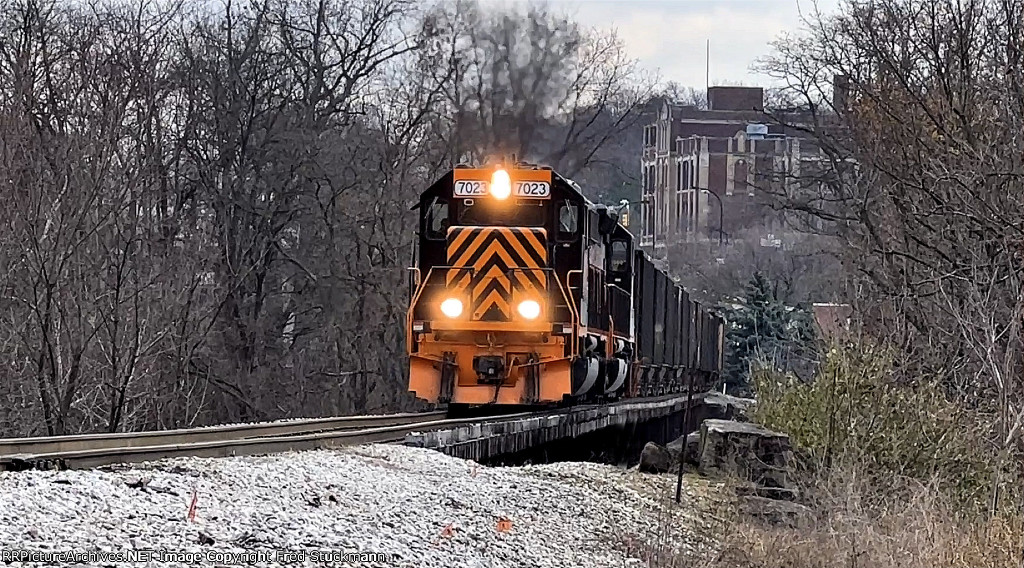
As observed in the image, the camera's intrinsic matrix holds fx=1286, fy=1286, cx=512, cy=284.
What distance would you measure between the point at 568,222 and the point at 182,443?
7.31 m

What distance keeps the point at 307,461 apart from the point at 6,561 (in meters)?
3.93

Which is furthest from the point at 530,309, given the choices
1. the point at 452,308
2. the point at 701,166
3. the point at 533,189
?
the point at 701,166

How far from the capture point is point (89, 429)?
20.6 metres

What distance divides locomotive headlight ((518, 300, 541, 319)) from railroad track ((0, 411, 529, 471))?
225 cm

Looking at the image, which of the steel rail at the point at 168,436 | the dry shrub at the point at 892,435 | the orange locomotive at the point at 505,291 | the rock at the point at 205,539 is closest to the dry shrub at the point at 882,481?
the dry shrub at the point at 892,435

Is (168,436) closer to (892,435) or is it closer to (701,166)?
(892,435)

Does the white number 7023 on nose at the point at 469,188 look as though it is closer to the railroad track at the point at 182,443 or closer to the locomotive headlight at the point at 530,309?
the locomotive headlight at the point at 530,309

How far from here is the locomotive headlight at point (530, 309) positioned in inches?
603

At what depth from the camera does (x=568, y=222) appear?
1598 centimetres

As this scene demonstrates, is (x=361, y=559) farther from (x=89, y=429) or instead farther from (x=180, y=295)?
Answer: (x=180, y=295)

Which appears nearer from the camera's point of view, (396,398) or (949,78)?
(949,78)

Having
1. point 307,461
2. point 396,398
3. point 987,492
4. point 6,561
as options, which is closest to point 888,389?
point 987,492

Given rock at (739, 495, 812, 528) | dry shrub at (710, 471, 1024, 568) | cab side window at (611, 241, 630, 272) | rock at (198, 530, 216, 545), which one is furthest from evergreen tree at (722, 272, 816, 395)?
rock at (198, 530, 216, 545)

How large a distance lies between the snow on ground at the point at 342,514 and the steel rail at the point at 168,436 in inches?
43.1
